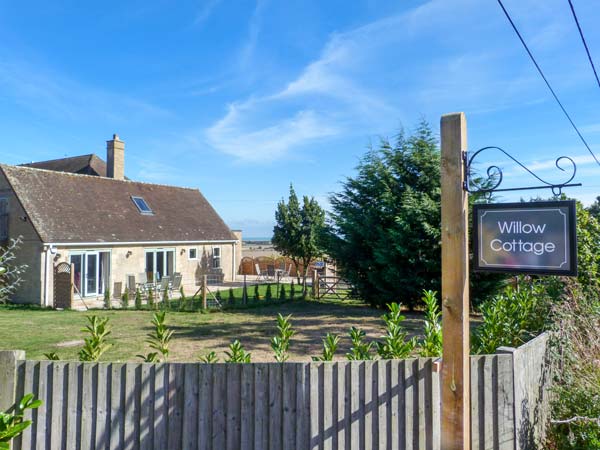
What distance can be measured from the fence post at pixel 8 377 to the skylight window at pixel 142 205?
19275 millimetres

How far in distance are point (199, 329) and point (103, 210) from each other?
39.8 ft

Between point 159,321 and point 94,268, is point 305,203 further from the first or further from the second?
point 159,321

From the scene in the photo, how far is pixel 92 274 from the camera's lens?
17656 millimetres

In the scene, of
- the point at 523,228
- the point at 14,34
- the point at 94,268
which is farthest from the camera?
the point at 94,268

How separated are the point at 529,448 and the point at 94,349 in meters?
4.12

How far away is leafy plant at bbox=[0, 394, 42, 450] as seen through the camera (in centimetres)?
294

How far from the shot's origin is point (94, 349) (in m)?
3.81

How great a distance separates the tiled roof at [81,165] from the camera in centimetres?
2666

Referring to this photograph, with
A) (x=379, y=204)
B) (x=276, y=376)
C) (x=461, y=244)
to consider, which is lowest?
(x=276, y=376)

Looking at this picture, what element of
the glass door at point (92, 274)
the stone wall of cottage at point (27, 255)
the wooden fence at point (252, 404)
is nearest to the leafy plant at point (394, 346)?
the wooden fence at point (252, 404)

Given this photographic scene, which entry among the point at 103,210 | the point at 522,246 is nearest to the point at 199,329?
the point at 522,246

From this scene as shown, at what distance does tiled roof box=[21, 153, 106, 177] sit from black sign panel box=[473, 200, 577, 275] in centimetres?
2806

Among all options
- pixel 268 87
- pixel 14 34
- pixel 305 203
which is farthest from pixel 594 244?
pixel 305 203

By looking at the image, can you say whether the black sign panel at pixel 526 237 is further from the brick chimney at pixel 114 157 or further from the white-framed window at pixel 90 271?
the brick chimney at pixel 114 157
